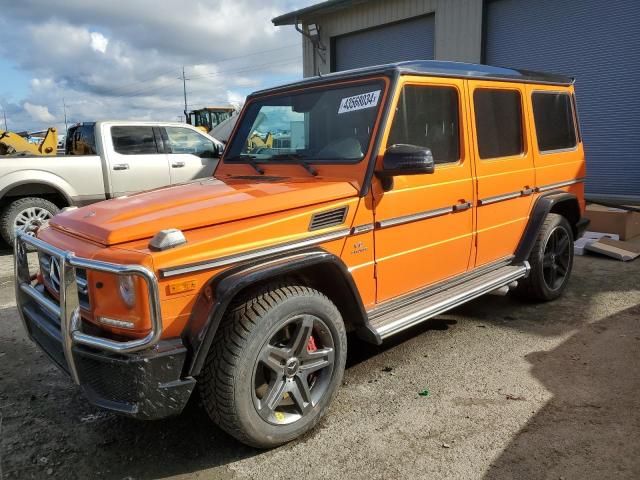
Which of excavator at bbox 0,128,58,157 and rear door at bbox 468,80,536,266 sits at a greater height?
excavator at bbox 0,128,58,157

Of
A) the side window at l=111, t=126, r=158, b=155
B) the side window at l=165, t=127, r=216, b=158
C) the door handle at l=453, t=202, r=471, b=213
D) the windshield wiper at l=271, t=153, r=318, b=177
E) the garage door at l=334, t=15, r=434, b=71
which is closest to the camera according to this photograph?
the windshield wiper at l=271, t=153, r=318, b=177

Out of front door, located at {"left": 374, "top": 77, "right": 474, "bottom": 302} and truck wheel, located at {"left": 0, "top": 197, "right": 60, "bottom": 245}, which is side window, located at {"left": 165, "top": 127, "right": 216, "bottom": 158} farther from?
front door, located at {"left": 374, "top": 77, "right": 474, "bottom": 302}

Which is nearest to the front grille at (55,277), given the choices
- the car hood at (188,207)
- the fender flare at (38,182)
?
the car hood at (188,207)

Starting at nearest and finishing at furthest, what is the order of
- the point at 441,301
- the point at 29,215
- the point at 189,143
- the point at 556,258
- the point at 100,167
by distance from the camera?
the point at 441,301 → the point at 556,258 → the point at 29,215 → the point at 100,167 → the point at 189,143

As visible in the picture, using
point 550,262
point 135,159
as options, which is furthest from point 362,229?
point 135,159

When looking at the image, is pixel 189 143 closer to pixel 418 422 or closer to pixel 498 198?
pixel 498 198

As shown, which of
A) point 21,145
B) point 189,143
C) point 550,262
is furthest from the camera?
point 21,145

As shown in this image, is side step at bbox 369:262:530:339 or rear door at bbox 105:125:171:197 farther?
rear door at bbox 105:125:171:197

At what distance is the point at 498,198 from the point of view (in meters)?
4.03

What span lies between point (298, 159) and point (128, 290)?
63.1 inches

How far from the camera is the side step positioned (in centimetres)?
314

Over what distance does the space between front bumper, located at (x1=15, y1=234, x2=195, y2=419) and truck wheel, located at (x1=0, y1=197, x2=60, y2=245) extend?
5.72m

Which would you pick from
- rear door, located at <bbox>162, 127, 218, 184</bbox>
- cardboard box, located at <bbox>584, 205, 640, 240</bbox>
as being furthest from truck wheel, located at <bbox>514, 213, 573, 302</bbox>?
rear door, located at <bbox>162, 127, 218, 184</bbox>

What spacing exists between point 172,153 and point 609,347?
6907 mm
